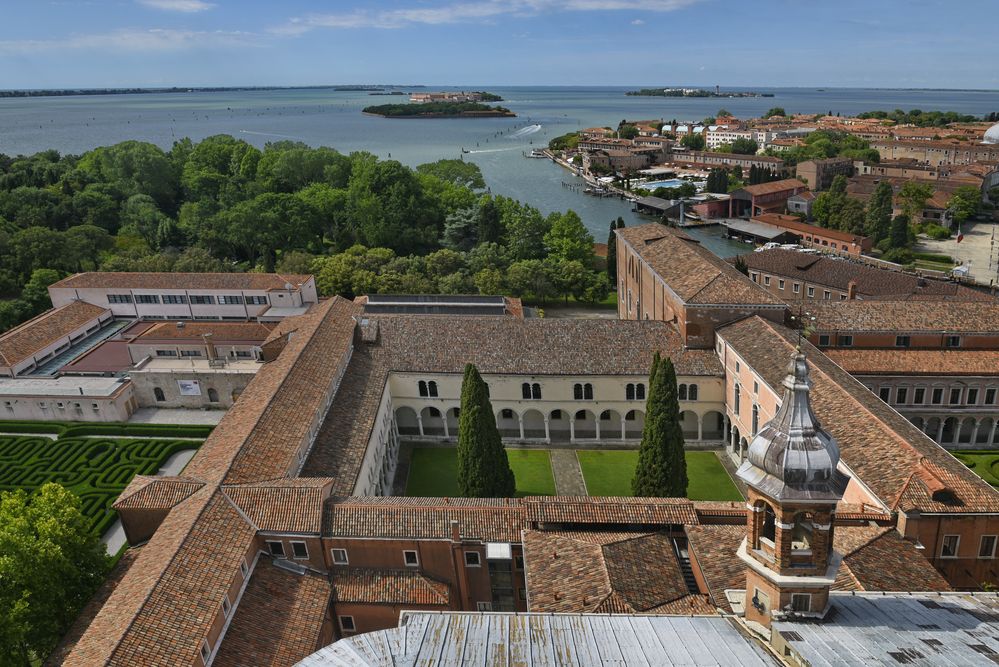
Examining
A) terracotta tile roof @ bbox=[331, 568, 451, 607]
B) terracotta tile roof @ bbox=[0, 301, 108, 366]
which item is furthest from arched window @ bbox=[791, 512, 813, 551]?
terracotta tile roof @ bbox=[0, 301, 108, 366]

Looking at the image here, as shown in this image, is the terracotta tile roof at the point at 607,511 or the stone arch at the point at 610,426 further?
the stone arch at the point at 610,426

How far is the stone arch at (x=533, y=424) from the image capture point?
142ft

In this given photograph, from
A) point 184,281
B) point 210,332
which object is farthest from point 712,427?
point 184,281

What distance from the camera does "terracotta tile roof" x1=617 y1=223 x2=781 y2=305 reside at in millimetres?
41812

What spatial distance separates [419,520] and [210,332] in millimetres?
33644

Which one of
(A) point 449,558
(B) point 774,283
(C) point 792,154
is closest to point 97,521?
(A) point 449,558

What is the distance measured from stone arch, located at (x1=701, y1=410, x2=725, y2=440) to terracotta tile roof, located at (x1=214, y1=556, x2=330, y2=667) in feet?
86.1

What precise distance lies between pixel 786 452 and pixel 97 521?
34.8 metres

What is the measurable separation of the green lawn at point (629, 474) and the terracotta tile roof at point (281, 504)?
16.7 m

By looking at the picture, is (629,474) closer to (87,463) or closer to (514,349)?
(514,349)

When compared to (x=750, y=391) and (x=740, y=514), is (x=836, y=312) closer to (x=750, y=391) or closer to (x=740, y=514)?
(x=750, y=391)

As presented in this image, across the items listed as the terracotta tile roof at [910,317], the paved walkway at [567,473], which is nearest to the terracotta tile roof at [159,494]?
the paved walkway at [567,473]

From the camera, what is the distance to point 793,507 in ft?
52.5

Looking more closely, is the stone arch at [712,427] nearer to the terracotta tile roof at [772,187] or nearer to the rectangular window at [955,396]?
the rectangular window at [955,396]
